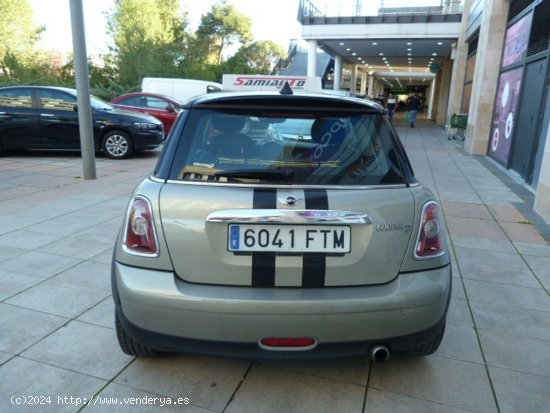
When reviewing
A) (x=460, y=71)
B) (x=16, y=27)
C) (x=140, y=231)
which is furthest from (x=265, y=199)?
(x=16, y=27)

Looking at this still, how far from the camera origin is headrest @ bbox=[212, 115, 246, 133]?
2.43 m

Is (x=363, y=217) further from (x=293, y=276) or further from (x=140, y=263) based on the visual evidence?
(x=140, y=263)

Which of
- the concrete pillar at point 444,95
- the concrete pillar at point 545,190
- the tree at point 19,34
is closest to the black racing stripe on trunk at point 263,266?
the concrete pillar at point 545,190

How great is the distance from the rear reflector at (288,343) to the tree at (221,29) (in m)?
62.2

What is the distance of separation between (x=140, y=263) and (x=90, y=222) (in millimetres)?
3440

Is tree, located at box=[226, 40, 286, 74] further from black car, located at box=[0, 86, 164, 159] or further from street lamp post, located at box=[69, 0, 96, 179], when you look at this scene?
street lamp post, located at box=[69, 0, 96, 179]

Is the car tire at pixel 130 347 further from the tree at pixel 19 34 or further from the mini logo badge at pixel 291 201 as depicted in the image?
the tree at pixel 19 34

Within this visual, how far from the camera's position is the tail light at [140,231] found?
85.0 inches

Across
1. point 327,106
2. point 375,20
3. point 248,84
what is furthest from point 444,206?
point 375,20

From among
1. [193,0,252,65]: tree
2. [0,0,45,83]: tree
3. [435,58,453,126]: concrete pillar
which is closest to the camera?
[435,58,453,126]: concrete pillar

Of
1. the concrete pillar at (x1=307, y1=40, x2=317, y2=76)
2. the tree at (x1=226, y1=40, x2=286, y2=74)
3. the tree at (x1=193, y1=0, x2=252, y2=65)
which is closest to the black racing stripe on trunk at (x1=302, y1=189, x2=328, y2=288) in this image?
the concrete pillar at (x1=307, y1=40, x2=317, y2=76)

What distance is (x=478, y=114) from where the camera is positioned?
1218 cm

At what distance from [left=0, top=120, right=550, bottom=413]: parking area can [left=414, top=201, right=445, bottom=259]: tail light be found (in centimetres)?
77

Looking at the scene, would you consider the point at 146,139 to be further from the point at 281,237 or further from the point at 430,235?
the point at 430,235
